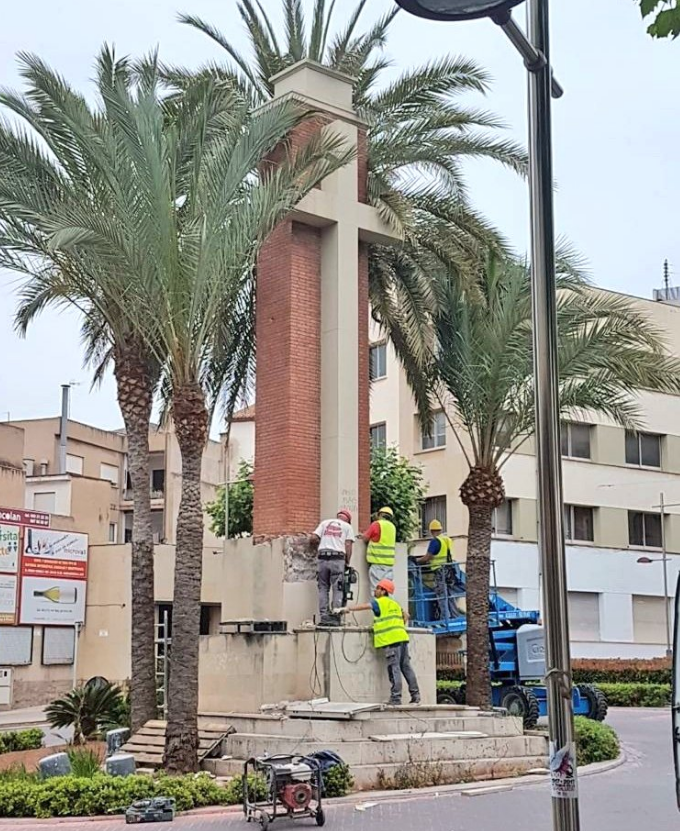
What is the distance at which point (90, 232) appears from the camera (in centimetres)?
1547

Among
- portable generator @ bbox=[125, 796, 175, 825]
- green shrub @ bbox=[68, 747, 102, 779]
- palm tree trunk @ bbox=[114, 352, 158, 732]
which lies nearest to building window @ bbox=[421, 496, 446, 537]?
palm tree trunk @ bbox=[114, 352, 158, 732]

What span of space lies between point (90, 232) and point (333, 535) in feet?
20.8

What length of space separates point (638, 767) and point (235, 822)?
7547mm

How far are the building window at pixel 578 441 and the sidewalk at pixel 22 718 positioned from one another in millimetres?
20521

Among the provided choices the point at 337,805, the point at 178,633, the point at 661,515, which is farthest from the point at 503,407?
the point at 661,515

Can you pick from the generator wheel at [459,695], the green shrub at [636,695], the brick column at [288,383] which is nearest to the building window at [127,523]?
the green shrub at [636,695]

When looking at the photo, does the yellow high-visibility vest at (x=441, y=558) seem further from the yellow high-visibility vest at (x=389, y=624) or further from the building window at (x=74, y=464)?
the building window at (x=74, y=464)

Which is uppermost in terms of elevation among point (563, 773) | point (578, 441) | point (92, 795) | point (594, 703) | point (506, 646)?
point (578, 441)

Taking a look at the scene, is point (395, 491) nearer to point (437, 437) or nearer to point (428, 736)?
point (437, 437)

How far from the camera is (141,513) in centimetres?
1877

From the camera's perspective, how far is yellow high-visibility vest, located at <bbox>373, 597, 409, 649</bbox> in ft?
57.3

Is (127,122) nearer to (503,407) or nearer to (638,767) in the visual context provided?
(503,407)

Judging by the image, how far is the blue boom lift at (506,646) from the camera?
2228 centimetres

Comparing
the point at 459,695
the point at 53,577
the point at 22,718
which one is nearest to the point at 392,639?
the point at 459,695
